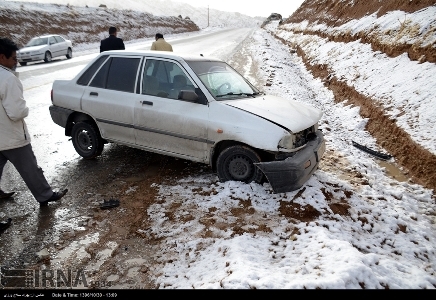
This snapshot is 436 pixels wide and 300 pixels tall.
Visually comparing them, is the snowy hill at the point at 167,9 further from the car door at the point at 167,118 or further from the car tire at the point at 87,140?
the car door at the point at 167,118

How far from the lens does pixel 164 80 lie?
15.3 ft

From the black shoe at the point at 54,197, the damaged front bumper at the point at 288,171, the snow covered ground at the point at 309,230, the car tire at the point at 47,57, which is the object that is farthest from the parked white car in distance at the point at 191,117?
the car tire at the point at 47,57

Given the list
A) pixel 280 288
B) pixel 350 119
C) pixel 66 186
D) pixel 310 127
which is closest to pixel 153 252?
pixel 280 288

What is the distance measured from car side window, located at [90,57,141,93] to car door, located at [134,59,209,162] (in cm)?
21

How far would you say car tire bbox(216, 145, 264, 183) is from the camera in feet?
13.6

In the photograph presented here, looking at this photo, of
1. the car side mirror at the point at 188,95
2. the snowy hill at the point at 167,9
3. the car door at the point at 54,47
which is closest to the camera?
the car side mirror at the point at 188,95

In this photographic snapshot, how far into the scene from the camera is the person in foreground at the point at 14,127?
346 centimetres

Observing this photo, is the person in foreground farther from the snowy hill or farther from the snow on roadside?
the snowy hill

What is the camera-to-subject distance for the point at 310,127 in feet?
14.7

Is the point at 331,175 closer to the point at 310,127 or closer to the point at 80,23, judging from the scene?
the point at 310,127

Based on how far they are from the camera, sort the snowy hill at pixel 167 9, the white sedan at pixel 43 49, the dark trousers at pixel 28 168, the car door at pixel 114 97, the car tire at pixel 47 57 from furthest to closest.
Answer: the snowy hill at pixel 167 9 < the car tire at pixel 47 57 < the white sedan at pixel 43 49 < the car door at pixel 114 97 < the dark trousers at pixel 28 168

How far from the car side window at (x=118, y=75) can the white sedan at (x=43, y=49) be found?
1356 cm

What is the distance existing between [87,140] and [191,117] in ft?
6.83

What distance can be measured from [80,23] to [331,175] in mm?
32468
